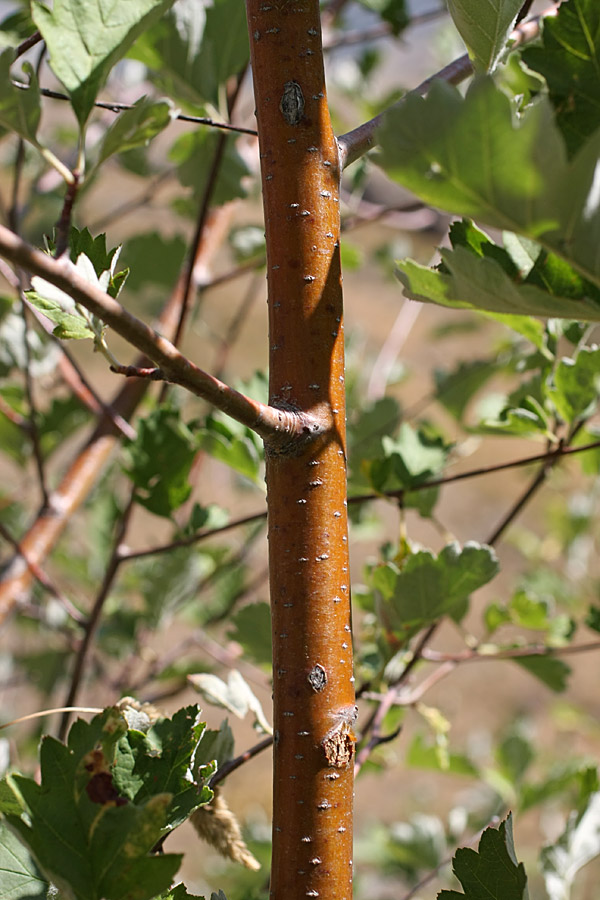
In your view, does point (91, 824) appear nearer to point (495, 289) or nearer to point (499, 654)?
point (495, 289)

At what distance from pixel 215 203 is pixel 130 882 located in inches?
20.8

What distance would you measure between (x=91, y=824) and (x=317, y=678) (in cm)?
9

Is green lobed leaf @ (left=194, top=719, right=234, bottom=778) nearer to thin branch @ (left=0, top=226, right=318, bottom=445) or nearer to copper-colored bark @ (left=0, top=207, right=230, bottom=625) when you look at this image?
thin branch @ (left=0, top=226, right=318, bottom=445)

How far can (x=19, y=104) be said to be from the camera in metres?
0.28

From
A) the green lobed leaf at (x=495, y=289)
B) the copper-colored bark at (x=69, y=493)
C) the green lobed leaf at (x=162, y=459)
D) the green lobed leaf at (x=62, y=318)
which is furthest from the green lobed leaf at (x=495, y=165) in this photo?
the copper-colored bark at (x=69, y=493)

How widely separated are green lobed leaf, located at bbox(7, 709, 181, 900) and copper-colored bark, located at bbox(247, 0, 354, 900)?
0.06 metres

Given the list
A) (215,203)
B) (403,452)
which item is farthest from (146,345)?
(215,203)

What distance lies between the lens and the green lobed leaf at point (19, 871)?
11.4 inches

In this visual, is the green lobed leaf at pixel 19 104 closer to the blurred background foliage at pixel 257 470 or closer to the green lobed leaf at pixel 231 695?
the blurred background foliage at pixel 257 470

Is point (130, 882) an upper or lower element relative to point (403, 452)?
lower

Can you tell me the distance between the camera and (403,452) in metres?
0.52

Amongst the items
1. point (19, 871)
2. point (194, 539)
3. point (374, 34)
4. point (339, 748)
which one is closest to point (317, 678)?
point (339, 748)

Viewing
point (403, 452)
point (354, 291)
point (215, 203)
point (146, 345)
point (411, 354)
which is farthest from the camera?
point (354, 291)

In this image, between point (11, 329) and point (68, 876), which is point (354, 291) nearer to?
point (11, 329)
